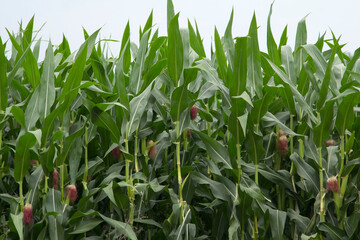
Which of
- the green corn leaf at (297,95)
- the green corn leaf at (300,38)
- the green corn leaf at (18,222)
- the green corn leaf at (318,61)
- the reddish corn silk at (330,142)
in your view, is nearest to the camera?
the green corn leaf at (18,222)

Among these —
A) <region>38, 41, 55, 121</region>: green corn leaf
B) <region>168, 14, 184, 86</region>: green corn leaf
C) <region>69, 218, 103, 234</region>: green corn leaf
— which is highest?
<region>168, 14, 184, 86</region>: green corn leaf

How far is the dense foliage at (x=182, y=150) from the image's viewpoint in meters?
1.98

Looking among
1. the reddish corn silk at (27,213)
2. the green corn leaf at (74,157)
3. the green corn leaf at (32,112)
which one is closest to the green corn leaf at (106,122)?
the green corn leaf at (74,157)

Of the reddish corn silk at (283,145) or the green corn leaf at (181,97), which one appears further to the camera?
the reddish corn silk at (283,145)

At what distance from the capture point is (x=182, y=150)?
7.54ft

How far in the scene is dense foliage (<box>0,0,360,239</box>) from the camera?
78.0 inches

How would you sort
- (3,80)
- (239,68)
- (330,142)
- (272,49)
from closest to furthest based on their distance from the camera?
(239,68), (3,80), (330,142), (272,49)

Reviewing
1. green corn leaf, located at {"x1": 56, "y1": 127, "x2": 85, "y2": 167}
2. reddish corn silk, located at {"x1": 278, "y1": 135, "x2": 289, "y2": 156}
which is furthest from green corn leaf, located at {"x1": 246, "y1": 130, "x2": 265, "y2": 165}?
green corn leaf, located at {"x1": 56, "y1": 127, "x2": 85, "y2": 167}

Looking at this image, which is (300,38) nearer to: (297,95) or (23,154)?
(297,95)

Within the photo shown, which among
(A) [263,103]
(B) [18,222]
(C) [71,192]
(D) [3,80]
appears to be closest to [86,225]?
(C) [71,192]

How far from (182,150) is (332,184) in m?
0.71

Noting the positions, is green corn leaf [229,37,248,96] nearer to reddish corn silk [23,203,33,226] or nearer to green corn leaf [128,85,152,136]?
green corn leaf [128,85,152,136]

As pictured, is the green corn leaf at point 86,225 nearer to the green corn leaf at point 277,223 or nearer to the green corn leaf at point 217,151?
the green corn leaf at point 217,151

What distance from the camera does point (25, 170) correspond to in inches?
79.6
